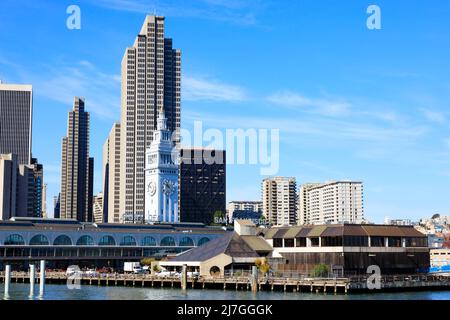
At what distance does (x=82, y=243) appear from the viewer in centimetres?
18012

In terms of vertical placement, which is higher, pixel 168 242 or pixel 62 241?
pixel 62 241

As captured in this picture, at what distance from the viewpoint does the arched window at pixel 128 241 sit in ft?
614

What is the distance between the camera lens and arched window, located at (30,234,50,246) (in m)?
173

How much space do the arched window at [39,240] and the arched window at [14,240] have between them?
2.51 m

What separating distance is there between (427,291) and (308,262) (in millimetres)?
21206

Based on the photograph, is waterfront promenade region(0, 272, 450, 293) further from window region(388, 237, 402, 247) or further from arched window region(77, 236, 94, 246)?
arched window region(77, 236, 94, 246)

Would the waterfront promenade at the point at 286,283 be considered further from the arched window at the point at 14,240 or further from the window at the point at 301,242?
the arched window at the point at 14,240

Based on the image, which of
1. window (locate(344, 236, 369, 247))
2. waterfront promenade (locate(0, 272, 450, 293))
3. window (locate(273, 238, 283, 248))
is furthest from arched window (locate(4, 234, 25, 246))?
window (locate(344, 236, 369, 247))

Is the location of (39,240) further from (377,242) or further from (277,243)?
(377,242)

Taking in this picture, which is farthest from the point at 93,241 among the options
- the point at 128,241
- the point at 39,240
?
the point at 39,240

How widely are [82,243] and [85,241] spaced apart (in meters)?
1.02
